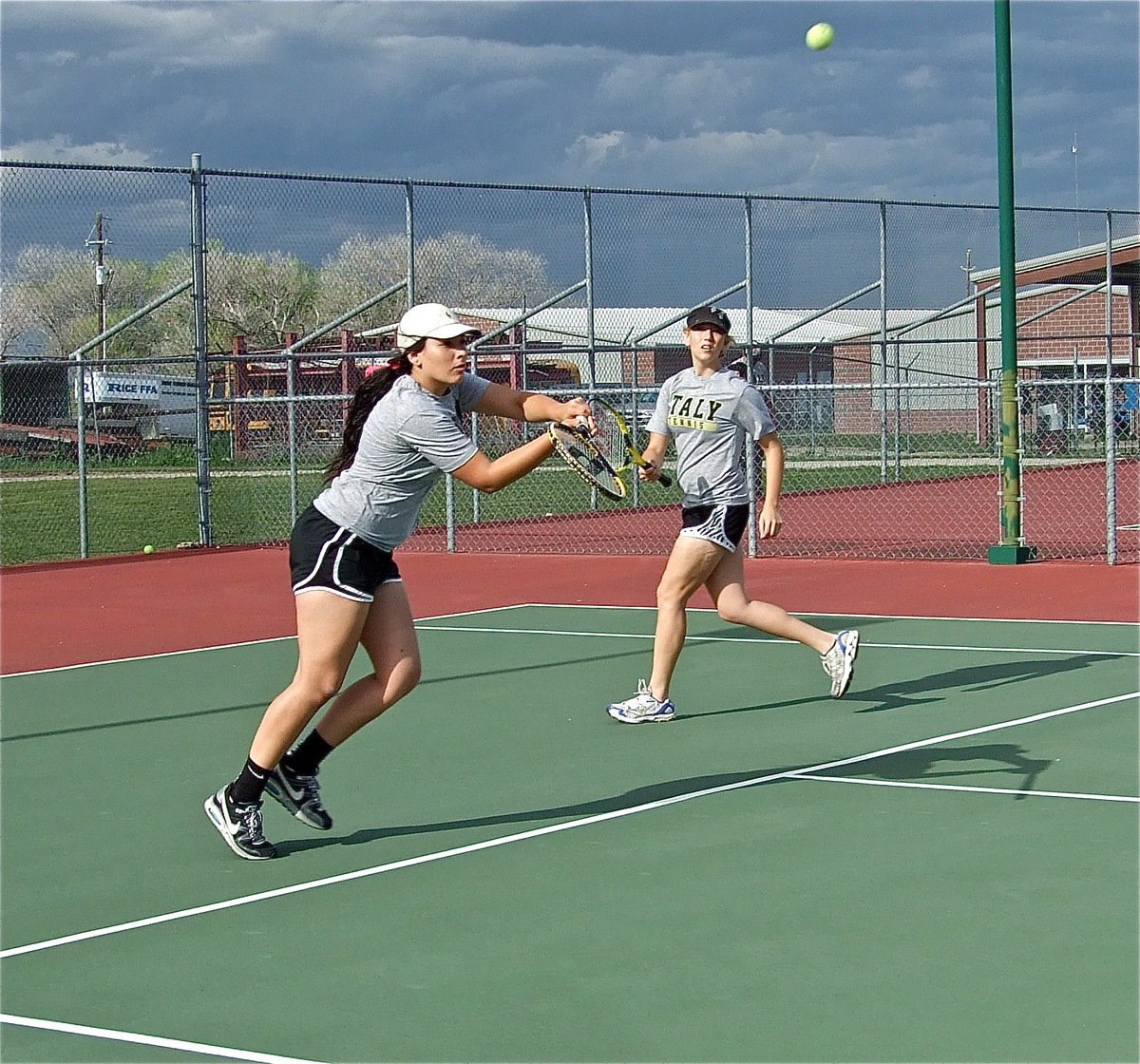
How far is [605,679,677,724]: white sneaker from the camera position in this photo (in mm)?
8656

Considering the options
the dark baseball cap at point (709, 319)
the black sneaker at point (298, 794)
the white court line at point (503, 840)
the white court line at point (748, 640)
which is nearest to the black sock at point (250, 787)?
the black sneaker at point (298, 794)

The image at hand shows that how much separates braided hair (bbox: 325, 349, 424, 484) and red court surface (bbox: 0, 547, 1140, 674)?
535cm

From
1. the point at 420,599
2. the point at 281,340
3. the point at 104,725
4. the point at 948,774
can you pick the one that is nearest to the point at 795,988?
the point at 948,774

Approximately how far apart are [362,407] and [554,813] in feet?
5.53

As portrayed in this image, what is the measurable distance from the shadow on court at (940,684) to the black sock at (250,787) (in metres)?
3.00

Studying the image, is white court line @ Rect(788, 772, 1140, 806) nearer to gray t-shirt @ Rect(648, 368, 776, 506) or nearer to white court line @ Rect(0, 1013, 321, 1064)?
gray t-shirt @ Rect(648, 368, 776, 506)

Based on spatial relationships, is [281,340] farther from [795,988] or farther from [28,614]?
[795,988]

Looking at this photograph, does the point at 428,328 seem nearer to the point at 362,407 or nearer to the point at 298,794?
the point at 362,407

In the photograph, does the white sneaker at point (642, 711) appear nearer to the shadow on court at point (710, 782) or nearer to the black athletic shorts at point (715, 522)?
the black athletic shorts at point (715, 522)

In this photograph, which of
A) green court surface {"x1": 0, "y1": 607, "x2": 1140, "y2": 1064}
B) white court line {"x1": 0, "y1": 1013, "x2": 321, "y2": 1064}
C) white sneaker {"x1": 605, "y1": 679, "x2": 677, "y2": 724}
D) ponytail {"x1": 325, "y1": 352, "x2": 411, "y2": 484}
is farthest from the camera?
white sneaker {"x1": 605, "y1": 679, "x2": 677, "y2": 724}

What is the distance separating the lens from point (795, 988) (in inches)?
184

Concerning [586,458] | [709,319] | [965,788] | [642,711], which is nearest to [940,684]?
[642,711]

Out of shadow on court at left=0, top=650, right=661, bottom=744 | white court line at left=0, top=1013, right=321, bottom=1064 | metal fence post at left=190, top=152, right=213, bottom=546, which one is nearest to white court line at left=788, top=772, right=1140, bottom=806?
shadow on court at left=0, top=650, right=661, bottom=744

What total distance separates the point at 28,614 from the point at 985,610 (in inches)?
279
